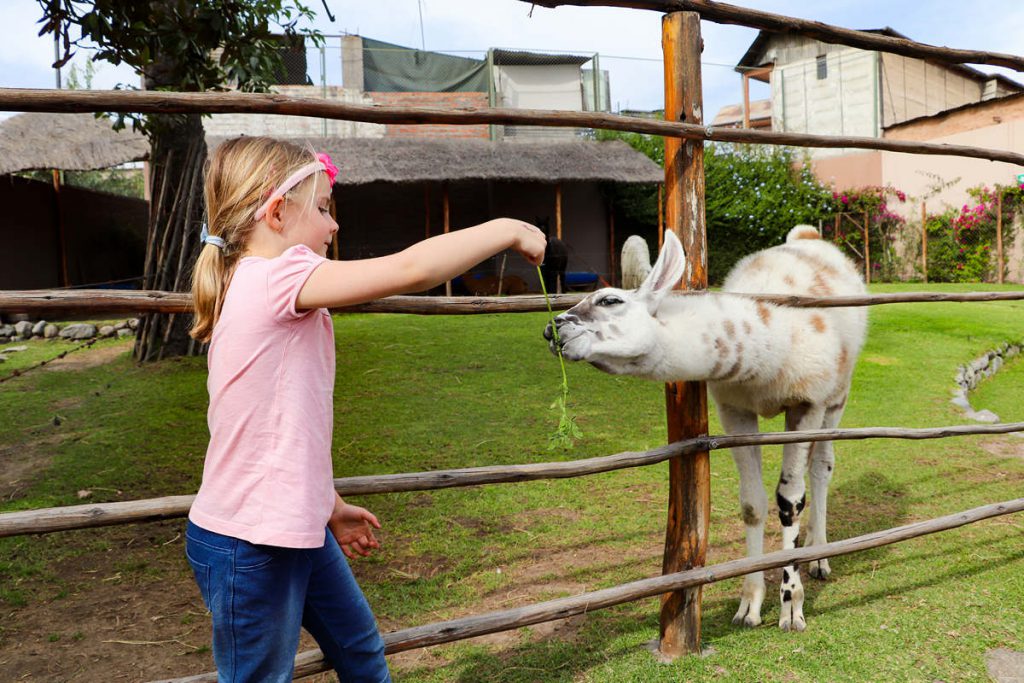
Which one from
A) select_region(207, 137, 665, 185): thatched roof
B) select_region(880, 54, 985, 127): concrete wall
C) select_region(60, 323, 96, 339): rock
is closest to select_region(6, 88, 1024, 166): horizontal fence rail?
select_region(60, 323, 96, 339): rock

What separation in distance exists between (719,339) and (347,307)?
1.29 metres

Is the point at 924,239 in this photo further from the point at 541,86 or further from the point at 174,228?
the point at 174,228

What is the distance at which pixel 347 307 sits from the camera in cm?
172

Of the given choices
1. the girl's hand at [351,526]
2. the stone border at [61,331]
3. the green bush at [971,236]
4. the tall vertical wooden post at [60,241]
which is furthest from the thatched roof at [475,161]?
the girl's hand at [351,526]

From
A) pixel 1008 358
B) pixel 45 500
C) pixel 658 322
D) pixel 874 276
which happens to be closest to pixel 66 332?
pixel 45 500

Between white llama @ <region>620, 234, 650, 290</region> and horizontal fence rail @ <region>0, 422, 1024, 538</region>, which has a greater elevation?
white llama @ <region>620, 234, 650, 290</region>

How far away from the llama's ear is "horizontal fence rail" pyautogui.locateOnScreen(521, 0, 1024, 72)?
0.74 meters

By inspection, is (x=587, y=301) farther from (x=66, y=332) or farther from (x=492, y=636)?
(x=66, y=332)

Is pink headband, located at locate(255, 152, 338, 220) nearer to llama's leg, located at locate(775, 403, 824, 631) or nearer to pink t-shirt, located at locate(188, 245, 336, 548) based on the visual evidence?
pink t-shirt, located at locate(188, 245, 336, 548)

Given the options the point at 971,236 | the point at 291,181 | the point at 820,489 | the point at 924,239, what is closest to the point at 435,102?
the point at 924,239

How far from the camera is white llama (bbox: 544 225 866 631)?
229 centimetres

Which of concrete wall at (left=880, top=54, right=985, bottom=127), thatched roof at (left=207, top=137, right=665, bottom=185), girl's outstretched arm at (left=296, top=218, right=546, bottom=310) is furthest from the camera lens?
concrete wall at (left=880, top=54, right=985, bottom=127)

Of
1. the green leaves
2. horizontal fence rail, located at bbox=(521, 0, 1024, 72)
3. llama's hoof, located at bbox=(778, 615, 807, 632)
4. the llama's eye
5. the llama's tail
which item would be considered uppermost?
the green leaves

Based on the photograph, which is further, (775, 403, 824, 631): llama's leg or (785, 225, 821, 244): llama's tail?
(785, 225, 821, 244): llama's tail
